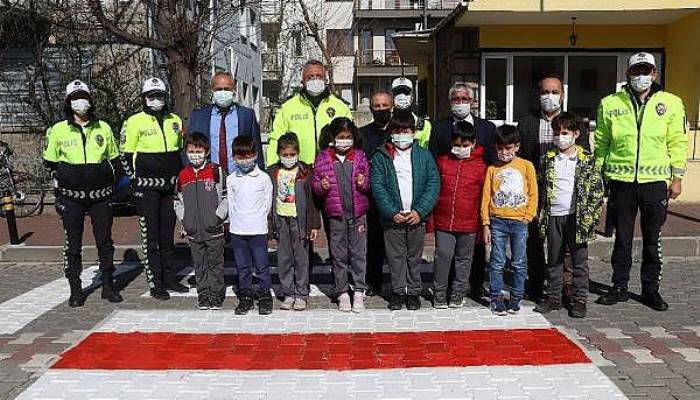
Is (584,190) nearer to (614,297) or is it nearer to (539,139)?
(539,139)

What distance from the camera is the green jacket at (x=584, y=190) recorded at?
558 centimetres

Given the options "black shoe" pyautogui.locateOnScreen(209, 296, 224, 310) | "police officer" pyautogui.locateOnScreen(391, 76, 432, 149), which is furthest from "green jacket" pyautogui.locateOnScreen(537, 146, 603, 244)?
"black shoe" pyautogui.locateOnScreen(209, 296, 224, 310)

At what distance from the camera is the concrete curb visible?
27.1 feet

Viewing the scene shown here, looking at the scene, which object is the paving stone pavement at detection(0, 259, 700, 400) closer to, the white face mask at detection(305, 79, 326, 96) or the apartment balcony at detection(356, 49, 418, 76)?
the white face mask at detection(305, 79, 326, 96)

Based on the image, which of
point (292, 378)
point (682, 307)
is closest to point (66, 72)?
point (292, 378)

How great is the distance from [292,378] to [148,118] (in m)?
3.18

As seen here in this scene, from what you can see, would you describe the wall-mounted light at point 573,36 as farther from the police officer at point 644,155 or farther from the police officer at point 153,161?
the police officer at point 153,161

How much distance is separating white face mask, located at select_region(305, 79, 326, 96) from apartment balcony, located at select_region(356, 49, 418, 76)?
31.2 metres

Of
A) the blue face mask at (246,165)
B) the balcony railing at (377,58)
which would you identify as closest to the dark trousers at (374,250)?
the blue face mask at (246,165)

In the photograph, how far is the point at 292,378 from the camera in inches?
176

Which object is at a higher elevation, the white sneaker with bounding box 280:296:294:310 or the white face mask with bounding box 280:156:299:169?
the white face mask with bounding box 280:156:299:169

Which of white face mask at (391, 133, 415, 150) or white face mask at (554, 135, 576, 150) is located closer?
white face mask at (554, 135, 576, 150)

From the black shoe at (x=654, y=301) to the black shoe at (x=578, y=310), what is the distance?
A: 76 centimetres

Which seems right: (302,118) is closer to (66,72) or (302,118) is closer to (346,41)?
(66,72)
